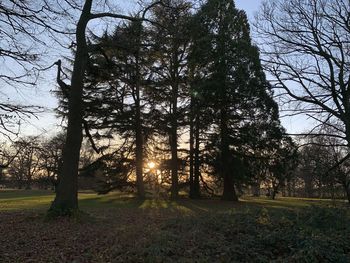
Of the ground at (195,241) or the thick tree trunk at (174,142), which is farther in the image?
the thick tree trunk at (174,142)

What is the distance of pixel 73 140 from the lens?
1338cm

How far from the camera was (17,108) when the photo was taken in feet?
31.9

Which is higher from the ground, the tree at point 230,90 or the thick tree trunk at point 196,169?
the tree at point 230,90

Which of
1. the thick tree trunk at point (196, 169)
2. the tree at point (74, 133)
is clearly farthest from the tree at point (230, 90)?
the tree at point (74, 133)

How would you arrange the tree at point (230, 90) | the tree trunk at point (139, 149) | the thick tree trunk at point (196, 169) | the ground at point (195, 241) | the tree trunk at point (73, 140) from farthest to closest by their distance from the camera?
the thick tree trunk at point (196, 169) < the tree trunk at point (139, 149) < the tree at point (230, 90) < the tree trunk at point (73, 140) < the ground at point (195, 241)

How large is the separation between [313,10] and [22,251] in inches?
548

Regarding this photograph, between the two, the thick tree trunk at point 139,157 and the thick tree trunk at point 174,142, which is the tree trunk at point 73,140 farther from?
the thick tree trunk at point 139,157

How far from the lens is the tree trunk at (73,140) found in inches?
511

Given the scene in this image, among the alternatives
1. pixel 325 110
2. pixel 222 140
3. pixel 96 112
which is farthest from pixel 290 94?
pixel 96 112

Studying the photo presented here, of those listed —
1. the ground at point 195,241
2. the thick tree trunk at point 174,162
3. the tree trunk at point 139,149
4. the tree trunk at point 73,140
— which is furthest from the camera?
the tree trunk at point 139,149

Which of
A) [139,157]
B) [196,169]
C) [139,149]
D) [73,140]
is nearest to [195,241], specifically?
[73,140]

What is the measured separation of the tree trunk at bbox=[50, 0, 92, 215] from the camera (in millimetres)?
12977

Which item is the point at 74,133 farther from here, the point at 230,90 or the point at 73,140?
the point at 230,90

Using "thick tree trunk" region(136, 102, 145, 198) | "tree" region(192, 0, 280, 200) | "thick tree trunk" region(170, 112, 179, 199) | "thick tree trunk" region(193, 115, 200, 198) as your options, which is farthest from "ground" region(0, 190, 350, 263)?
"thick tree trunk" region(193, 115, 200, 198)
